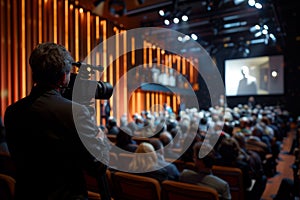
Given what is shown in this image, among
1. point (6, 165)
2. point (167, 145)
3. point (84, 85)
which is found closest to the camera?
point (84, 85)

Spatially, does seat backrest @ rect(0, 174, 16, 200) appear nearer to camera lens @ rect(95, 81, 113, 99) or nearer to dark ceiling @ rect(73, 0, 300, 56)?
camera lens @ rect(95, 81, 113, 99)

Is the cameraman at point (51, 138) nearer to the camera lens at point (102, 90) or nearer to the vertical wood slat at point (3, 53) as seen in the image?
the camera lens at point (102, 90)

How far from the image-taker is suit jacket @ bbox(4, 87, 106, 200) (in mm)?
918

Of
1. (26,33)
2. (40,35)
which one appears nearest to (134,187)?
(26,33)

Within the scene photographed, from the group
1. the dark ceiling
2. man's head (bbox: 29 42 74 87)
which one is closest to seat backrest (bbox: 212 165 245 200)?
man's head (bbox: 29 42 74 87)

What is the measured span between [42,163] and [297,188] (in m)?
2.80

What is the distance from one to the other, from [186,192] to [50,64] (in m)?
1.39

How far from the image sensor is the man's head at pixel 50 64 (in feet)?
3.14

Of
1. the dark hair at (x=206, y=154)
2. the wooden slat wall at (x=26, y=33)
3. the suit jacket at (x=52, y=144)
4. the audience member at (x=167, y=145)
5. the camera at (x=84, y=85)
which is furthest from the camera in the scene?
the wooden slat wall at (x=26, y=33)

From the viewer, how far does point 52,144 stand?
920 mm

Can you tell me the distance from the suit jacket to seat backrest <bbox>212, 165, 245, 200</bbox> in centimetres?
200

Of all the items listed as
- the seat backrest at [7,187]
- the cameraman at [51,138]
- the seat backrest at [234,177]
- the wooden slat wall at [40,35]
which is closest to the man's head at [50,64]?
the cameraman at [51,138]

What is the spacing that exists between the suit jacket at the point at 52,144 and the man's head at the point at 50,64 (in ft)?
0.16

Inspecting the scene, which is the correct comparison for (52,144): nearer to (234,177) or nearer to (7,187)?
(7,187)
